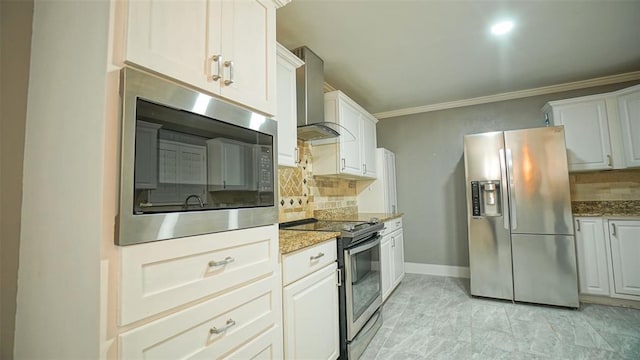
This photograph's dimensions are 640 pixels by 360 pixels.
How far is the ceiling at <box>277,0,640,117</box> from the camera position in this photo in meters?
2.05

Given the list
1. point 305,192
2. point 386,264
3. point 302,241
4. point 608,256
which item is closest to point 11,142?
point 302,241

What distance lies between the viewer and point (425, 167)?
4242 millimetres

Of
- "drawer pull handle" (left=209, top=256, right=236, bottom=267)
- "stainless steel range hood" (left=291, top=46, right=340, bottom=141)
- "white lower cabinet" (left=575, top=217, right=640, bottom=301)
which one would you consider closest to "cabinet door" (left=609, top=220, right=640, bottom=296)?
"white lower cabinet" (left=575, top=217, right=640, bottom=301)

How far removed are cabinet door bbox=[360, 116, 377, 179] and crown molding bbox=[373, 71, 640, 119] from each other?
33.8 inches

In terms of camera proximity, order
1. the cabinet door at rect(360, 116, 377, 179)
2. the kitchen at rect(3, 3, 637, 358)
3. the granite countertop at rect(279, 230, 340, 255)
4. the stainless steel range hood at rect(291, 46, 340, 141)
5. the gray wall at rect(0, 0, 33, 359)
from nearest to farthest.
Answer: the kitchen at rect(3, 3, 637, 358)
the gray wall at rect(0, 0, 33, 359)
the granite countertop at rect(279, 230, 340, 255)
the stainless steel range hood at rect(291, 46, 340, 141)
the cabinet door at rect(360, 116, 377, 179)

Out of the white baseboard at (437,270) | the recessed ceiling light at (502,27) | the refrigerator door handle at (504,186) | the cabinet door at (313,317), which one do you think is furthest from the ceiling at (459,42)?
the white baseboard at (437,270)

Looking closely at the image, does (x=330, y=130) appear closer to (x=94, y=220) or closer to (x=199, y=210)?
(x=199, y=210)

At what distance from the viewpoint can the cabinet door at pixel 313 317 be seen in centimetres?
145

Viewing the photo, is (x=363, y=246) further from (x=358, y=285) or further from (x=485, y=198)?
(x=485, y=198)

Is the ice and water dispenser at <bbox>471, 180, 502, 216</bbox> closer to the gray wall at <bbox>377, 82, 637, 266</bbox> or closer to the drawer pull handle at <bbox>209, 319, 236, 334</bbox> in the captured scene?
the gray wall at <bbox>377, 82, 637, 266</bbox>

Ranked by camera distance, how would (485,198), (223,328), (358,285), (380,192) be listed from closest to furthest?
(223,328)
(358,285)
(485,198)
(380,192)

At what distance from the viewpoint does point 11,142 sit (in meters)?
1.07

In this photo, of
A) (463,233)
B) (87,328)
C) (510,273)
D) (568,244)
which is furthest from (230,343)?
(463,233)

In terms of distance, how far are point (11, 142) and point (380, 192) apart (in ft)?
11.2
